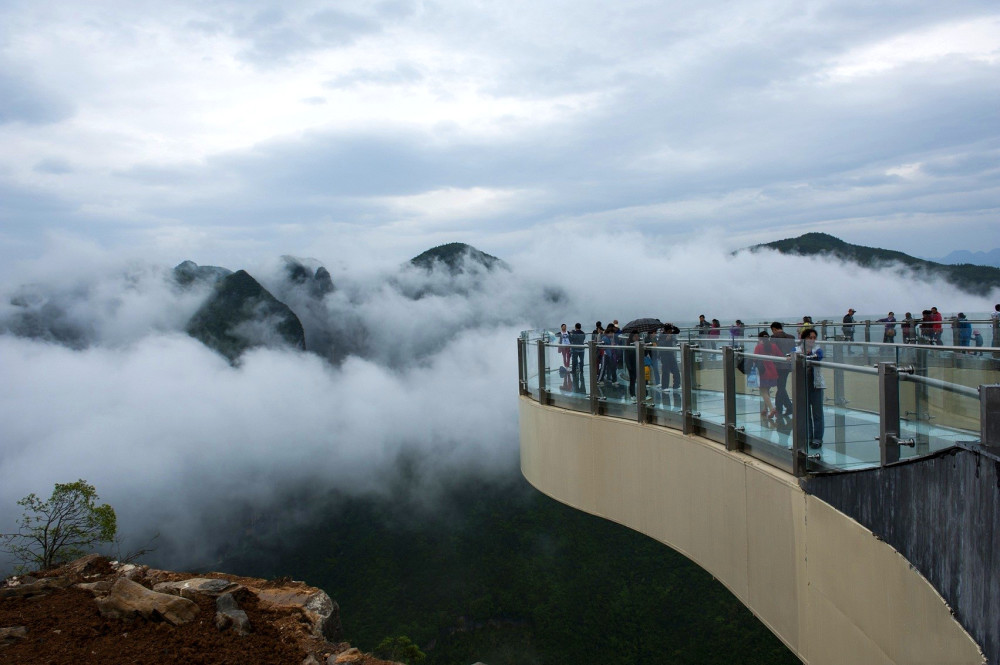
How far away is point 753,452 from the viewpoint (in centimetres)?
648

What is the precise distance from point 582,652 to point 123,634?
285 ft

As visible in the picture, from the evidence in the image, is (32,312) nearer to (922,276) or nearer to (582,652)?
(582,652)

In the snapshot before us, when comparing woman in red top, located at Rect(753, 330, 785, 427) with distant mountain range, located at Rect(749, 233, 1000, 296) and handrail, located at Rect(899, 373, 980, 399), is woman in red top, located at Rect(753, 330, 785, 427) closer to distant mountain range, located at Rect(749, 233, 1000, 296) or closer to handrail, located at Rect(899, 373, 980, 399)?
handrail, located at Rect(899, 373, 980, 399)

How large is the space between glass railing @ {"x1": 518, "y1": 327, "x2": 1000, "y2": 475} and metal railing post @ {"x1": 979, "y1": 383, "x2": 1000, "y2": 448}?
0.32ft

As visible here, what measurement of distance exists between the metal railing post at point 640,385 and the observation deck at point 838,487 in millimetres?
18

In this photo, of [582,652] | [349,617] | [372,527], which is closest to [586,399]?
[582,652]

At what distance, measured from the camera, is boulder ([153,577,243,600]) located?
8.14 meters

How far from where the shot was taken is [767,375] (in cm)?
586

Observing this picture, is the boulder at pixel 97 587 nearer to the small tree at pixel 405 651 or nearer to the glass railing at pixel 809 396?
the glass railing at pixel 809 396

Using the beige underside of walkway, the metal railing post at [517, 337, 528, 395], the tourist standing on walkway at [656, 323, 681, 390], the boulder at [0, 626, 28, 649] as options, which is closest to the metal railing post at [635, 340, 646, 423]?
the beige underside of walkway

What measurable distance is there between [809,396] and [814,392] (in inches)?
3.0

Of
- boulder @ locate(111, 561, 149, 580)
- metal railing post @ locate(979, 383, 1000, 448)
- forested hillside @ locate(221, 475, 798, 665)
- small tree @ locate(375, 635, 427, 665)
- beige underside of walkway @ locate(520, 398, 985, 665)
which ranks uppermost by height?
metal railing post @ locate(979, 383, 1000, 448)

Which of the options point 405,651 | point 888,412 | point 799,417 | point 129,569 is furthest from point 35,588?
point 405,651

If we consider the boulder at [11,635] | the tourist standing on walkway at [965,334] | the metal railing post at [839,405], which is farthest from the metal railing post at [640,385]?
the boulder at [11,635]
